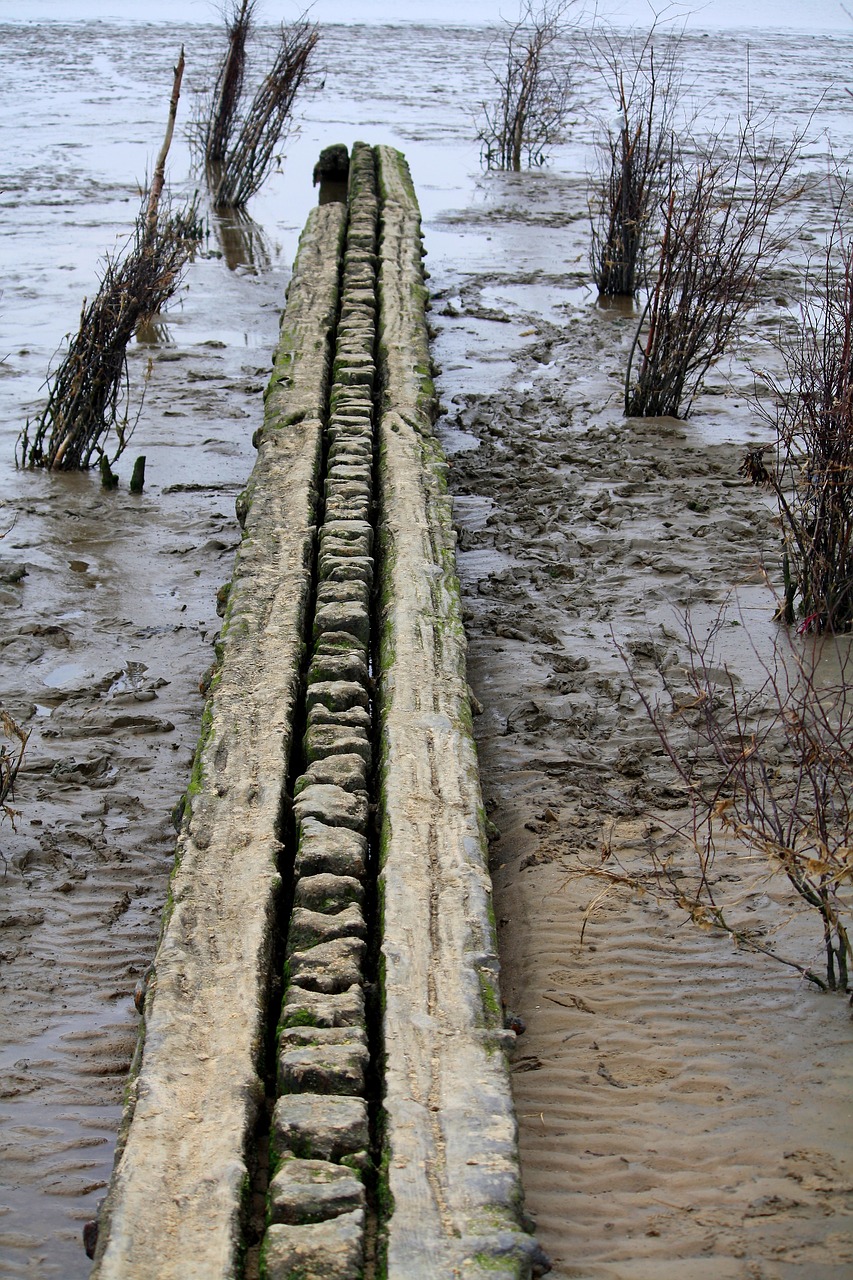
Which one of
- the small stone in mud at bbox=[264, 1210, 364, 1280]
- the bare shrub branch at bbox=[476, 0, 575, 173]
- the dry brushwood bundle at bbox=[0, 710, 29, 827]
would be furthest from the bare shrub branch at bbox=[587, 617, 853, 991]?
the bare shrub branch at bbox=[476, 0, 575, 173]

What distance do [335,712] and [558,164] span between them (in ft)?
35.5

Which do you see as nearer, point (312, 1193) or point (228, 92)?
point (312, 1193)

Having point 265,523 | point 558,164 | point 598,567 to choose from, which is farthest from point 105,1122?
point 558,164

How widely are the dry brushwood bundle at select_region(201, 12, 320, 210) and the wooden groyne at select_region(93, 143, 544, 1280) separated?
685cm

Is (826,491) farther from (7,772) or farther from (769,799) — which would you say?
(7,772)

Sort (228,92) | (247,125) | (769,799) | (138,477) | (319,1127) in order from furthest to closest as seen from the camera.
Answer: (228,92), (247,125), (138,477), (769,799), (319,1127)

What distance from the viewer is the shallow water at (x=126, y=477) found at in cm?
295

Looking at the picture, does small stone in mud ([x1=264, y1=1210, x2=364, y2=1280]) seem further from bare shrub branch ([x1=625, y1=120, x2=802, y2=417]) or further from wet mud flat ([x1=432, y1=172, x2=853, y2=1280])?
bare shrub branch ([x1=625, y1=120, x2=802, y2=417])

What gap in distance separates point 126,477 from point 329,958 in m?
3.82

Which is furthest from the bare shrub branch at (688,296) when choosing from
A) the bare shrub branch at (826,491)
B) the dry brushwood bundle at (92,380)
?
the dry brushwood bundle at (92,380)

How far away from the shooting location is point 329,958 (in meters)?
2.71

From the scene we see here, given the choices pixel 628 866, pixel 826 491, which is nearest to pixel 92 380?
pixel 826 491

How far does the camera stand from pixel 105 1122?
2729 mm

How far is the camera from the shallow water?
9.69 ft
